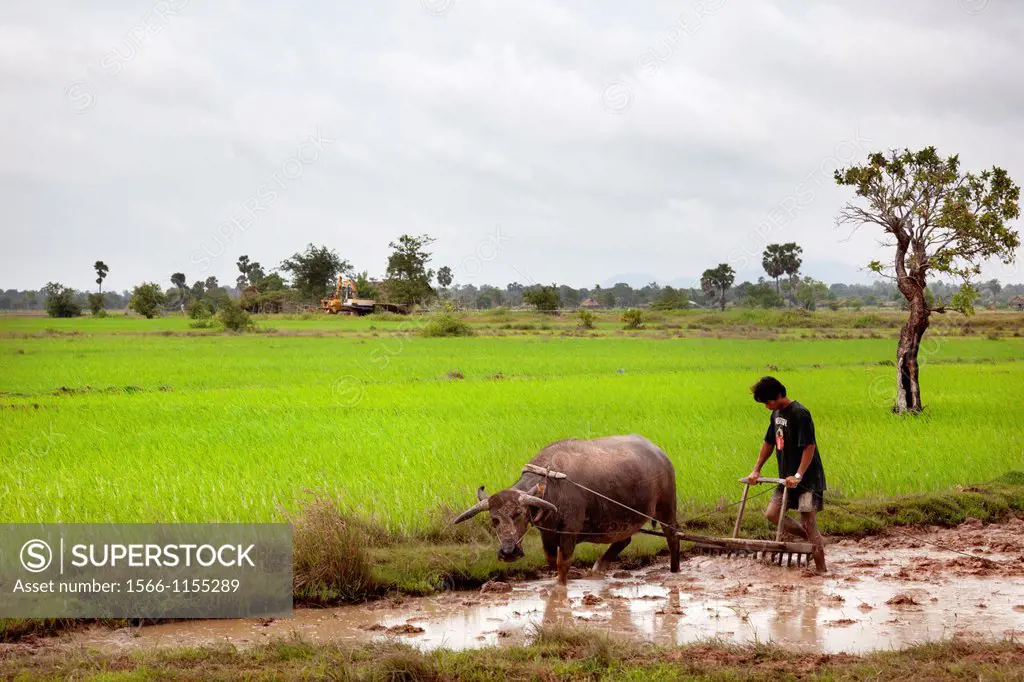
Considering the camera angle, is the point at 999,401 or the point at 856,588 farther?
the point at 999,401

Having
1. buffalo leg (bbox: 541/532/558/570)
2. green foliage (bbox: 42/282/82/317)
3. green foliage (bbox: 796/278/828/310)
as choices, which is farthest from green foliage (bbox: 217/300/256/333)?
green foliage (bbox: 796/278/828/310)

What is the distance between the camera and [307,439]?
454 inches

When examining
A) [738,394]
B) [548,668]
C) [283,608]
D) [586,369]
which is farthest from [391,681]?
[586,369]

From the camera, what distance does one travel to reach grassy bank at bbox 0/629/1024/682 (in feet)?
15.0

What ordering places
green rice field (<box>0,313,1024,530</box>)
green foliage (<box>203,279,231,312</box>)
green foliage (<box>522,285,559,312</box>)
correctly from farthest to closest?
1. green foliage (<box>522,285,559,312</box>)
2. green foliage (<box>203,279,231,312</box>)
3. green rice field (<box>0,313,1024,530</box>)

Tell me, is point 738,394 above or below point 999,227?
below

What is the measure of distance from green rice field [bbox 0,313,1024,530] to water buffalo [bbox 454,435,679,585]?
5.29ft

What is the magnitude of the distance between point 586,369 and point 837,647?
17968 mm

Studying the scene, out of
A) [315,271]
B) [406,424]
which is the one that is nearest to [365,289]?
[315,271]

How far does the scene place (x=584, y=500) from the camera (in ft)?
20.4

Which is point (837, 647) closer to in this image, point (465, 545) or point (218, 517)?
point (465, 545)

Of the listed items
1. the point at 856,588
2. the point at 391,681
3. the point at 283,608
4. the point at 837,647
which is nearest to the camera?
the point at 391,681

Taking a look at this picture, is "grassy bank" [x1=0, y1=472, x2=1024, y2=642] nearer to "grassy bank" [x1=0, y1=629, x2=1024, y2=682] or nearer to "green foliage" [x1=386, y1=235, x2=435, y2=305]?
"grassy bank" [x1=0, y1=629, x2=1024, y2=682]

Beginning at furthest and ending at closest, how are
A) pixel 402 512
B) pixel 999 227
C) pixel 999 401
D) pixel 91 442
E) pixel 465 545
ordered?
pixel 999 401
pixel 999 227
pixel 91 442
pixel 402 512
pixel 465 545
